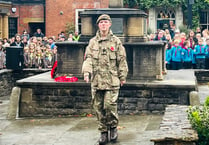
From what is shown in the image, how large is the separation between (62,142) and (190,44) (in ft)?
37.7

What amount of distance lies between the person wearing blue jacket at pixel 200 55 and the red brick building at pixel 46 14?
13.3m

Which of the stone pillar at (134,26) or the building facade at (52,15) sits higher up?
the building facade at (52,15)

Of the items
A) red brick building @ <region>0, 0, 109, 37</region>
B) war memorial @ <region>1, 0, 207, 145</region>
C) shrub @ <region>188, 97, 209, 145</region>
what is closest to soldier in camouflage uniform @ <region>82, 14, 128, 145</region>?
shrub @ <region>188, 97, 209, 145</region>

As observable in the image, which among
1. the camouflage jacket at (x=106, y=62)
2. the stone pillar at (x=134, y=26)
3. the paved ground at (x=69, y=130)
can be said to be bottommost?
the paved ground at (x=69, y=130)

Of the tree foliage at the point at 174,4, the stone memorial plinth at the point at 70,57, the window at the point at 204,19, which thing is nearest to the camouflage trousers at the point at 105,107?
the stone memorial plinth at the point at 70,57

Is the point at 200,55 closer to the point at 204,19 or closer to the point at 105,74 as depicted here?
the point at 105,74

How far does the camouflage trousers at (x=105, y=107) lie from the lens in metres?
9.43

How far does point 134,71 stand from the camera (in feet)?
45.4

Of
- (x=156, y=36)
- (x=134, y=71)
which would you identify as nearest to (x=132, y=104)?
(x=134, y=71)

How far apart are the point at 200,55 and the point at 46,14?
15570 millimetres

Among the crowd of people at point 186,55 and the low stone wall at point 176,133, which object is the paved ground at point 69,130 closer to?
the low stone wall at point 176,133

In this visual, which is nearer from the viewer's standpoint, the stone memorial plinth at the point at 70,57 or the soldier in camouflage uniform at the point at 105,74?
the soldier in camouflage uniform at the point at 105,74

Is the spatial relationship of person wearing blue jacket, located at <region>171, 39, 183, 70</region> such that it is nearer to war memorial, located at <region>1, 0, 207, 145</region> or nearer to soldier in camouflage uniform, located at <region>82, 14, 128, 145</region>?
war memorial, located at <region>1, 0, 207, 145</region>

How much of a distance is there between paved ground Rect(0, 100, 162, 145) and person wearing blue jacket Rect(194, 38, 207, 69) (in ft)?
24.6
